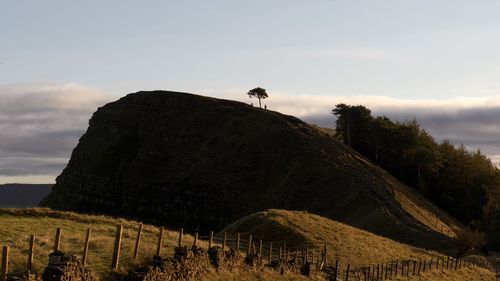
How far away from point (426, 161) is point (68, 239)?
116m

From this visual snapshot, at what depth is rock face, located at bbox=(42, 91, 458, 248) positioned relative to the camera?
117 metres

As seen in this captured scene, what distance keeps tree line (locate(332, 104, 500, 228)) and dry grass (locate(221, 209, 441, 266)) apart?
60406 mm

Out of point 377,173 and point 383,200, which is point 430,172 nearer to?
point 377,173

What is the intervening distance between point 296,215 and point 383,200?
4036 centimetres

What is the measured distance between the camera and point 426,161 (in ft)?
452

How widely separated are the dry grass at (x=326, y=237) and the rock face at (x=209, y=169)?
28364 millimetres

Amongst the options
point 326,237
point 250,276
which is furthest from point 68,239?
point 326,237

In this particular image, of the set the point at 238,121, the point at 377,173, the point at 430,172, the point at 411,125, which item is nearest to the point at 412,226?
the point at 377,173

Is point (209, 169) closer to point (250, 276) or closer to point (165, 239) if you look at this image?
point (165, 239)

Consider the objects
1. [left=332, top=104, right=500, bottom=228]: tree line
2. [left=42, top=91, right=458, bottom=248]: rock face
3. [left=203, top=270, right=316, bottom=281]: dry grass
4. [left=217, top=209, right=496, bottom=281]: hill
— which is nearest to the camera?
[left=203, top=270, right=316, bottom=281]: dry grass

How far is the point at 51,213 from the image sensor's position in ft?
186

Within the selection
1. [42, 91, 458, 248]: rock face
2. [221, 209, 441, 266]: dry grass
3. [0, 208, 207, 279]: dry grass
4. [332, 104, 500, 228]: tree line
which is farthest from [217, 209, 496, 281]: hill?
[332, 104, 500, 228]: tree line

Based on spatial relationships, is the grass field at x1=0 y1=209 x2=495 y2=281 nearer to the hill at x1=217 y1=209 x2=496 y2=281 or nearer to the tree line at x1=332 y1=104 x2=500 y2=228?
the hill at x1=217 y1=209 x2=496 y2=281

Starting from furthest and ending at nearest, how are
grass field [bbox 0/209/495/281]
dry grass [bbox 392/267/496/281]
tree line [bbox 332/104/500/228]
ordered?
tree line [bbox 332/104/500/228]
dry grass [bbox 392/267/496/281]
grass field [bbox 0/209/495/281]
